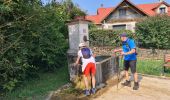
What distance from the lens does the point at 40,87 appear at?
9.19m

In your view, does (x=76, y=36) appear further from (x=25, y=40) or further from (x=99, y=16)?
(x=99, y=16)

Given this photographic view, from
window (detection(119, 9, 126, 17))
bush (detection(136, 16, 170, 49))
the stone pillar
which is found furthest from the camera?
window (detection(119, 9, 126, 17))

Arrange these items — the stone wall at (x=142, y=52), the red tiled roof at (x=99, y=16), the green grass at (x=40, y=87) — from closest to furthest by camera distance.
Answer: the green grass at (x=40, y=87), the stone wall at (x=142, y=52), the red tiled roof at (x=99, y=16)

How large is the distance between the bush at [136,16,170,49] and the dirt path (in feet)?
38.2

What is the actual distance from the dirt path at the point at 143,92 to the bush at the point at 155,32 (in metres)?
11.6

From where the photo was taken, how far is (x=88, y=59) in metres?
7.55

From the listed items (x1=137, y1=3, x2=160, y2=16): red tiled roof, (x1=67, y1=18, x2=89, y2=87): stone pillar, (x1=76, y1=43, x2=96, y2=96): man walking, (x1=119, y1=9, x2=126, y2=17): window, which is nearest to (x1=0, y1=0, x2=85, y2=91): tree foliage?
(x1=67, y1=18, x2=89, y2=87): stone pillar

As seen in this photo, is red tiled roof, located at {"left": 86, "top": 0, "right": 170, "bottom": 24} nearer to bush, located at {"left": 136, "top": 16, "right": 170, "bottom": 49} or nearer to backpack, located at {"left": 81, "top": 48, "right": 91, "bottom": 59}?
bush, located at {"left": 136, "top": 16, "right": 170, "bottom": 49}

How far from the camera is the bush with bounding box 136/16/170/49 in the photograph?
20531mm

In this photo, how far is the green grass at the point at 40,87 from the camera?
8258 mm

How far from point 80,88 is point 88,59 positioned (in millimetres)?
1116

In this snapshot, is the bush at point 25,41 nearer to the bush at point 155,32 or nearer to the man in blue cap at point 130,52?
the man in blue cap at point 130,52

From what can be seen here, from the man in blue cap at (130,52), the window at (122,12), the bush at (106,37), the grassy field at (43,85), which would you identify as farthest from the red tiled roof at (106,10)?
the man in blue cap at (130,52)

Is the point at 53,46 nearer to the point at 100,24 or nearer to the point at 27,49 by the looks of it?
the point at 27,49
